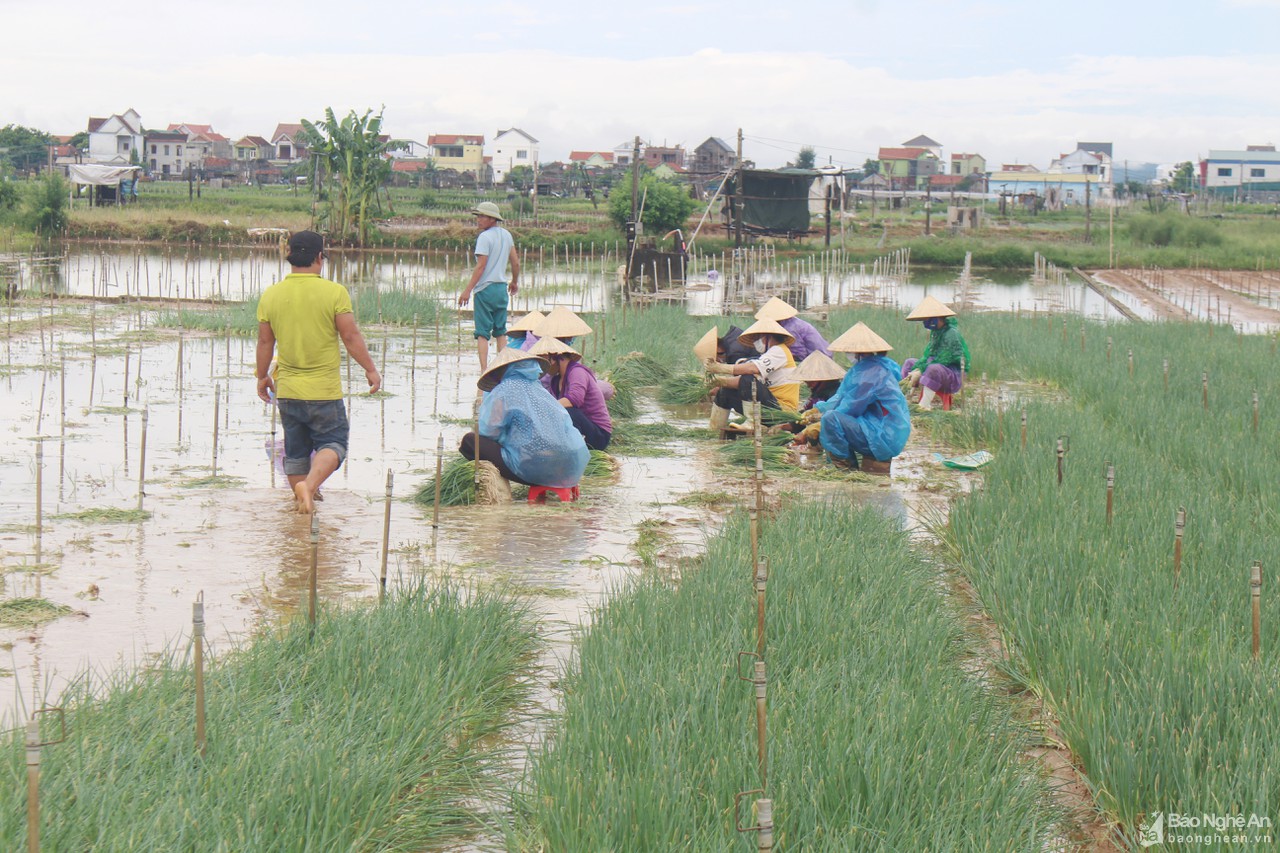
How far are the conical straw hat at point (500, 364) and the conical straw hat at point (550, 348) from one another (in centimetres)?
37

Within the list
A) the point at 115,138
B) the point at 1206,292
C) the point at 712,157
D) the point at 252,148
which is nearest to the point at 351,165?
the point at 1206,292

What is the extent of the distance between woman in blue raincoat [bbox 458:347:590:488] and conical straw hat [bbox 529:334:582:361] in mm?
411

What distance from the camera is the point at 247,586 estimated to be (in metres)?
4.51

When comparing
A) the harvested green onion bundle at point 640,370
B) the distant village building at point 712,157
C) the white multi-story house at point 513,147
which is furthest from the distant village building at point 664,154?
the harvested green onion bundle at point 640,370

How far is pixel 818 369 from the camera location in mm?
7602

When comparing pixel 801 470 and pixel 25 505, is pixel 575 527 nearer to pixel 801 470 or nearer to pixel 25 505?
pixel 801 470

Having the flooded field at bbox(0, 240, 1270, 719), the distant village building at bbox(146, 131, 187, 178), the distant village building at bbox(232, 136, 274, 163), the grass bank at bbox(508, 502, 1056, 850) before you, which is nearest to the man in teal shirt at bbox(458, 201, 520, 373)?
the flooded field at bbox(0, 240, 1270, 719)

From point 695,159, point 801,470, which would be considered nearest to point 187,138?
point 695,159

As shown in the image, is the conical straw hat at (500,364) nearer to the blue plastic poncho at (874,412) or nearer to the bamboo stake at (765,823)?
the blue plastic poncho at (874,412)

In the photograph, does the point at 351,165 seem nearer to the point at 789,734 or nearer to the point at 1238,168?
the point at 789,734

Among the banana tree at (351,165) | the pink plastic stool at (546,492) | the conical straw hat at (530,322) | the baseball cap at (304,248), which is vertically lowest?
the pink plastic stool at (546,492)

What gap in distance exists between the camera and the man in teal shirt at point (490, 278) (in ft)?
29.3

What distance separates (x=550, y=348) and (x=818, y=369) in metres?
1.89

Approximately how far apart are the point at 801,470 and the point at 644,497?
3.83ft
